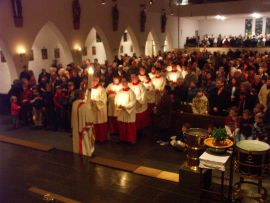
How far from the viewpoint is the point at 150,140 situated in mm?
9820

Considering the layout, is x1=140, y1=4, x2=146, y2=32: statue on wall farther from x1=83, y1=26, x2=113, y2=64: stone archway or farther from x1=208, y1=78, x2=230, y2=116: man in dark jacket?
x1=208, y1=78, x2=230, y2=116: man in dark jacket

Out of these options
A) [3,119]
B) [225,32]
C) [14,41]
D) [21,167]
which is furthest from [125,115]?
[225,32]

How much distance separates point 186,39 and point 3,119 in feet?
75.0

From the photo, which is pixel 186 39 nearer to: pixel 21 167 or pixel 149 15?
pixel 149 15

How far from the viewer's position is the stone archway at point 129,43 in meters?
23.5

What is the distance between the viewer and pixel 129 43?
1030 inches

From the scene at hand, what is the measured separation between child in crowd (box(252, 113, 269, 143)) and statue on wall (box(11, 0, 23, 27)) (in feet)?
37.1

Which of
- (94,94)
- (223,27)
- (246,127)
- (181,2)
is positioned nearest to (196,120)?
(246,127)

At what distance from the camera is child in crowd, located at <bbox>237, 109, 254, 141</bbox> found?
7543mm

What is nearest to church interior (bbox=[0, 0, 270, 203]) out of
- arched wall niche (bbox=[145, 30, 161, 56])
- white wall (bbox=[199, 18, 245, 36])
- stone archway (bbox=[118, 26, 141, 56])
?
stone archway (bbox=[118, 26, 141, 56])

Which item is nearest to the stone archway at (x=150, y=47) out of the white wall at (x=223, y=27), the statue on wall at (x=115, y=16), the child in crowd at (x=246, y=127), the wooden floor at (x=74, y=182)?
the statue on wall at (x=115, y=16)

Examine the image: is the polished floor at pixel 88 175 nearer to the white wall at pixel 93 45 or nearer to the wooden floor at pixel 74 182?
the wooden floor at pixel 74 182

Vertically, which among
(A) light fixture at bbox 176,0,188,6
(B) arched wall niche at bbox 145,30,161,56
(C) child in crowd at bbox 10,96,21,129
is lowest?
(C) child in crowd at bbox 10,96,21,129

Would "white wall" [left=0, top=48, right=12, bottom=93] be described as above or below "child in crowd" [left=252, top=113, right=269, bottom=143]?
above
